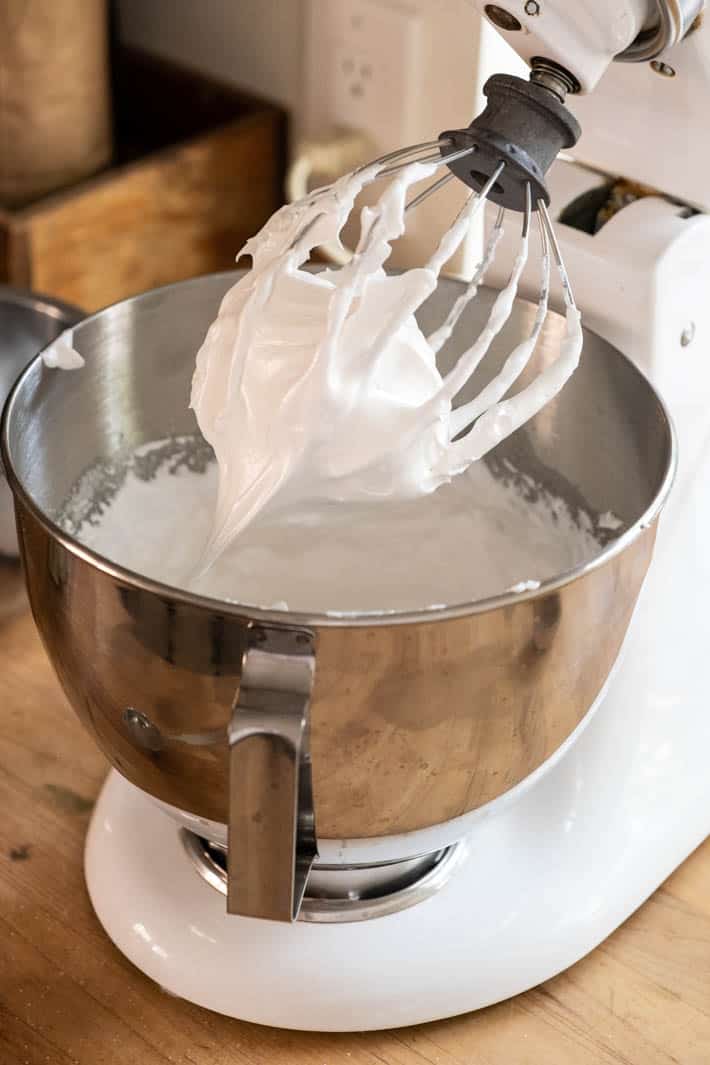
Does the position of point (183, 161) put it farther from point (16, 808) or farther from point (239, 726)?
point (239, 726)

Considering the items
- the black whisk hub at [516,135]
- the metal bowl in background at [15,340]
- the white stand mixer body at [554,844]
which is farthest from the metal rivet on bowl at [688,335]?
the metal bowl in background at [15,340]

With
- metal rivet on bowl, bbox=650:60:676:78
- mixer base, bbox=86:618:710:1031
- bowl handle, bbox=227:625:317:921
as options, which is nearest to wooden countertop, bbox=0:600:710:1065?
mixer base, bbox=86:618:710:1031

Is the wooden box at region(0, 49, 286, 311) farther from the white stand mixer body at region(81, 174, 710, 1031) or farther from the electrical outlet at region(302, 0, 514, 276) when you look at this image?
the white stand mixer body at region(81, 174, 710, 1031)

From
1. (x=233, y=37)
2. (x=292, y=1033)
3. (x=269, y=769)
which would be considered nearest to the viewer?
(x=269, y=769)

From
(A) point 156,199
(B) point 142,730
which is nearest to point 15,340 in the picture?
(A) point 156,199

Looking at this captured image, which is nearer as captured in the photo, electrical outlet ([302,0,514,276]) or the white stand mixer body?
the white stand mixer body

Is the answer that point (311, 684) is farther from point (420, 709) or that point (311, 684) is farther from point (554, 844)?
point (554, 844)

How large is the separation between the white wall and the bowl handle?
2.09 ft

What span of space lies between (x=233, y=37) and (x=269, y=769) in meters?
0.70

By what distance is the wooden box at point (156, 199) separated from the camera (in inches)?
34.4

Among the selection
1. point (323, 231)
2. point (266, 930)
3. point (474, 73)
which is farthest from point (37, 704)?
point (474, 73)

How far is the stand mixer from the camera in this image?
435mm

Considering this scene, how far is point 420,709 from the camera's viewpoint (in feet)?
1.46

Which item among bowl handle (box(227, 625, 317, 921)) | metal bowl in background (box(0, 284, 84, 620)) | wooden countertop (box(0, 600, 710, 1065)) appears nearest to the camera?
bowl handle (box(227, 625, 317, 921))
